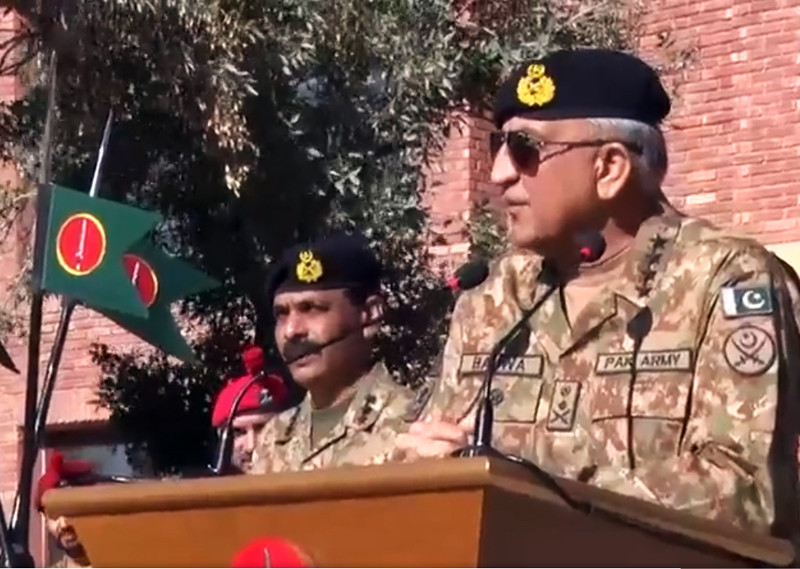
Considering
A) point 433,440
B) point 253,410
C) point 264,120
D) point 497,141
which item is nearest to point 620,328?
point 497,141

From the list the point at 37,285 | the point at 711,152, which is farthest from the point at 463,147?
the point at 37,285

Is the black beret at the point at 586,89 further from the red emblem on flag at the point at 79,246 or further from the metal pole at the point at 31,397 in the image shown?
the red emblem on flag at the point at 79,246

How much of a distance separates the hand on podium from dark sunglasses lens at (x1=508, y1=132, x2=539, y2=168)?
51 centimetres

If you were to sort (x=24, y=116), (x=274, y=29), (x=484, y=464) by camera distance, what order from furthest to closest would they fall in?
(x=24, y=116) < (x=274, y=29) < (x=484, y=464)

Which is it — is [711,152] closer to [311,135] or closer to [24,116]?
[311,135]

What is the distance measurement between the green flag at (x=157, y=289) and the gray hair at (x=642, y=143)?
10.0ft

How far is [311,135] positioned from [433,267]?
85 centimetres

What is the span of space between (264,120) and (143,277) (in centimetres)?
129

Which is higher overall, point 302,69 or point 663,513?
point 302,69

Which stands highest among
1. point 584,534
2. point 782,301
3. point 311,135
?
point 311,135

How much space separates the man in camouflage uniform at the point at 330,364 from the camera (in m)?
4.91

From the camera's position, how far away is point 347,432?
4906mm

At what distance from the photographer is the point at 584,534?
2.38 meters

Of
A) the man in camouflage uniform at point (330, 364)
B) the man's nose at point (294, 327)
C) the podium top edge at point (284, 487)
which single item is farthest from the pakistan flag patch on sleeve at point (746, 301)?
the man's nose at point (294, 327)
